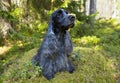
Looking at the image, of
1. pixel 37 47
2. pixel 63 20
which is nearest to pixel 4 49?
pixel 37 47

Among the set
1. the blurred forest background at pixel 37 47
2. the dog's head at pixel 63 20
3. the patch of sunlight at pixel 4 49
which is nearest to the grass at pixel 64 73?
the blurred forest background at pixel 37 47

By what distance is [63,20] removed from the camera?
14.9ft

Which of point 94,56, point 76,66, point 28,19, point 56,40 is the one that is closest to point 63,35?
point 56,40

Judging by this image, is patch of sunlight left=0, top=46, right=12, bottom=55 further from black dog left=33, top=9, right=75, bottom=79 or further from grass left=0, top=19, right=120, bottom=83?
black dog left=33, top=9, right=75, bottom=79

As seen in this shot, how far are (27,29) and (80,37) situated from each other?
2.72m

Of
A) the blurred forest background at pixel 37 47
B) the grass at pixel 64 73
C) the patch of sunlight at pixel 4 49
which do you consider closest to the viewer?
the grass at pixel 64 73

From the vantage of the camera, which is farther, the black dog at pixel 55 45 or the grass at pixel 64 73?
the grass at pixel 64 73

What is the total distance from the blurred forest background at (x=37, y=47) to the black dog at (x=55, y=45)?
0.16 m

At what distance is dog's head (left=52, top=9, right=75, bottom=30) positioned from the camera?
14.8ft

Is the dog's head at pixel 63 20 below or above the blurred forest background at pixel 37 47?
above

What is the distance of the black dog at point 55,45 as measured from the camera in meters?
4.62

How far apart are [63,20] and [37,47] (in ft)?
10.8

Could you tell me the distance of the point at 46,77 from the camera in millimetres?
4734

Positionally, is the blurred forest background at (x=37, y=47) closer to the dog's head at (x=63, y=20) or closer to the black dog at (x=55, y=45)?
the black dog at (x=55, y=45)
